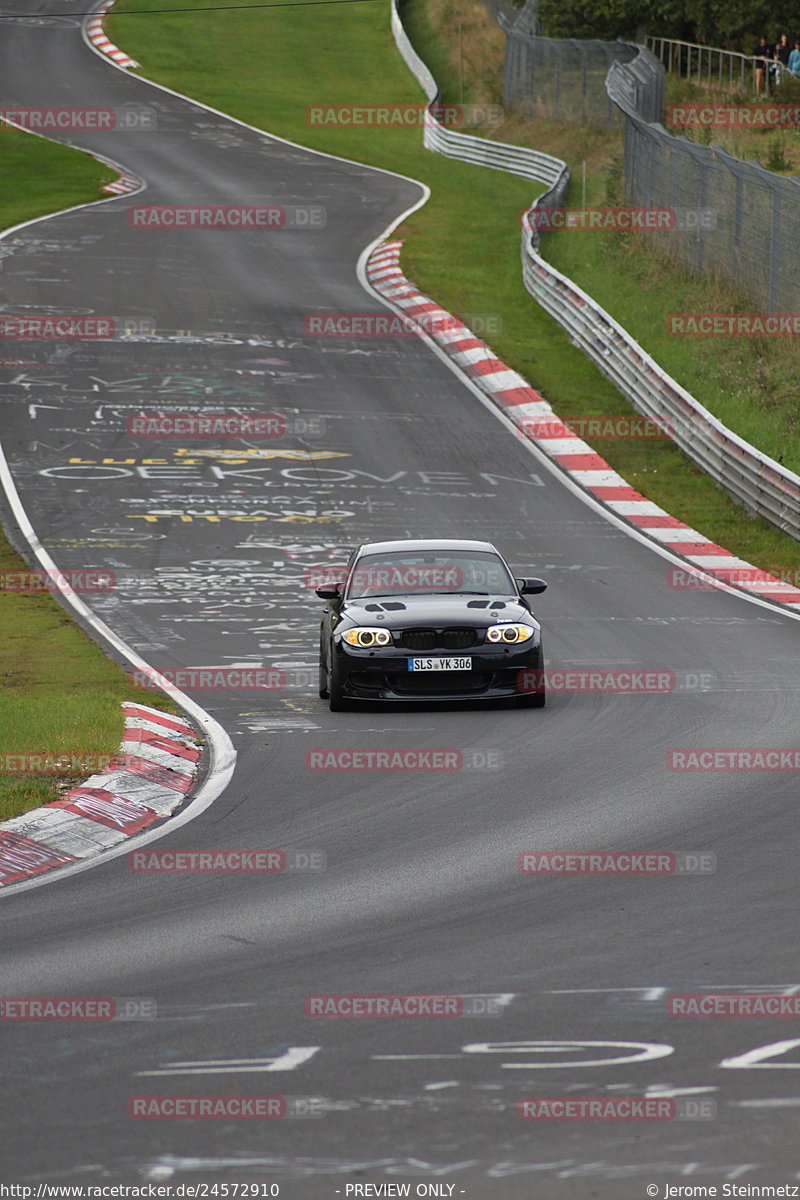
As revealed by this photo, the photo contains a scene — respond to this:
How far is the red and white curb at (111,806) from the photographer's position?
29.8 feet

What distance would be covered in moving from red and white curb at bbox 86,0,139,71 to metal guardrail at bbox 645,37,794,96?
21.7 m

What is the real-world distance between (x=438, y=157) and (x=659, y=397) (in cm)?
2792

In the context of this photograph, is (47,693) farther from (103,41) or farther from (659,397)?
(103,41)

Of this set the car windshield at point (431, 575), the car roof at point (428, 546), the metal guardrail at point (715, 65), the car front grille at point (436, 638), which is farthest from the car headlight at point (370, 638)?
the metal guardrail at point (715, 65)

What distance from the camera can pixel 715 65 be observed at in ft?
163

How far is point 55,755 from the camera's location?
36.9ft

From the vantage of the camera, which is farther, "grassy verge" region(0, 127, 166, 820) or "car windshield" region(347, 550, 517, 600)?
"car windshield" region(347, 550, 517, 600)

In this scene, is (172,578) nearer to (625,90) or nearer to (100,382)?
(100,382)

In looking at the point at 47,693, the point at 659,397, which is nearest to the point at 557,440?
the point at 659,397

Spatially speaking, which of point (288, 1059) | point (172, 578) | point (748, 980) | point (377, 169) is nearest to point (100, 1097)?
point (288, 1059)

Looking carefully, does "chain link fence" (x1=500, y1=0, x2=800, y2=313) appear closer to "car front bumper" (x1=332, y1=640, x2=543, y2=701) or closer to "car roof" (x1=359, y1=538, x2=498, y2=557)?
"car roof" (x1=359, y1=538, x2=498, y2=557)

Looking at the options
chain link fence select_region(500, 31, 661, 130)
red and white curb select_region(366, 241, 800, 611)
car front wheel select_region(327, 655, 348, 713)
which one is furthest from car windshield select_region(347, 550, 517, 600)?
chain link fence select_region(500, 31, 661, 130)

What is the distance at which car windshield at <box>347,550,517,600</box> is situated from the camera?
1458cm

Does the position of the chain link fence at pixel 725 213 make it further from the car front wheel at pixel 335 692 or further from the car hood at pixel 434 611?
the car front wheel at pixel 335 692
